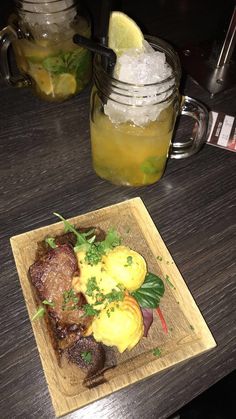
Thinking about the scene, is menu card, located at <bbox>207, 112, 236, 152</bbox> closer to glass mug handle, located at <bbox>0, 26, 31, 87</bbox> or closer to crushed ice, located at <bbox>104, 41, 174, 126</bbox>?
crushed ice, located at <bbox>104, 41, 174, 126</bbox>

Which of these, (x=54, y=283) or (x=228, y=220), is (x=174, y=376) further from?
→ (x=228, y=220)

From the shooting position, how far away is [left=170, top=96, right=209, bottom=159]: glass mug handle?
80 centimetres

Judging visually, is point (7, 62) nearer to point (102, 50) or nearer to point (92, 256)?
point (102, 50)

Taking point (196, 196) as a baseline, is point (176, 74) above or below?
above

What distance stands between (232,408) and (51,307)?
0.64 m

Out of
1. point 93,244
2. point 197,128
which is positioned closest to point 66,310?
point 93,244

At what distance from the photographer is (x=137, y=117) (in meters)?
0.69

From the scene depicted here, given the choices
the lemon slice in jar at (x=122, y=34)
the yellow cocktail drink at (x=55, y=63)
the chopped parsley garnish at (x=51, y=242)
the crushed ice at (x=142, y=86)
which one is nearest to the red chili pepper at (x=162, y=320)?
the chopped parsley garnish at (x=51, y=242)

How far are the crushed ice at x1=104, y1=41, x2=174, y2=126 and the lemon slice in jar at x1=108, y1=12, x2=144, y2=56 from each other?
0.05ft

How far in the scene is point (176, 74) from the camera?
0.69 meters

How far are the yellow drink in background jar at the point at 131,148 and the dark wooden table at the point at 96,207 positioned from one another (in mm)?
41

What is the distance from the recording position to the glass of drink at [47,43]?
32.4 inches

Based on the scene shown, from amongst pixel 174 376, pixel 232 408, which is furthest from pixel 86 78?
pixel 232 408

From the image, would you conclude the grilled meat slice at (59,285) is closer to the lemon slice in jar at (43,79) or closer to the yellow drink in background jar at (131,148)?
the yellow drink in background jar at (131,148)
